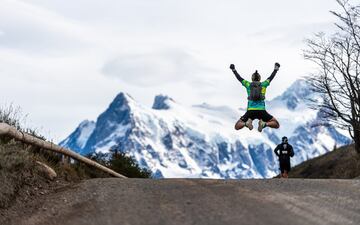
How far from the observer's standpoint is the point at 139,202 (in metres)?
9.93

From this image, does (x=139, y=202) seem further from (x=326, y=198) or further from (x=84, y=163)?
(x=84, y=163)

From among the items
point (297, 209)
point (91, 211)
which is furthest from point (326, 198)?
point (91, 211)

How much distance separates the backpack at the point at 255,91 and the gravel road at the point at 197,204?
212 inches

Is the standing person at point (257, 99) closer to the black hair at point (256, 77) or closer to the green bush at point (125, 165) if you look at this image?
the black hair at point (256, 77)

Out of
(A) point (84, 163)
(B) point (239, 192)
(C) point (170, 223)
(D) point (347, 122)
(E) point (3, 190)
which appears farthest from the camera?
(D) point (347, 122)

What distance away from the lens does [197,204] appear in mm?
9664

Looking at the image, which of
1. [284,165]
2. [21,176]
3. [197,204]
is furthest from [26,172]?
[284,165]

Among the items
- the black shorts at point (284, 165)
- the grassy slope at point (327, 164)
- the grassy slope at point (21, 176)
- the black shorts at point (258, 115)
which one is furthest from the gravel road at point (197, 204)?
the grassy slope at point (327, 164)

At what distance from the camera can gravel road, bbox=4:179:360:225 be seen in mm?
8812

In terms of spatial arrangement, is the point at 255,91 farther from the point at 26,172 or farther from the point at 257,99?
the point at 26,172

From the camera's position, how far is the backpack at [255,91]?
1711 centimetres

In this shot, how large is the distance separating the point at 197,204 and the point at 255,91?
7949mm

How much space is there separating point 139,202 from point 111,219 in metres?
1.07

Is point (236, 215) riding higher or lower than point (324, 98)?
lower
